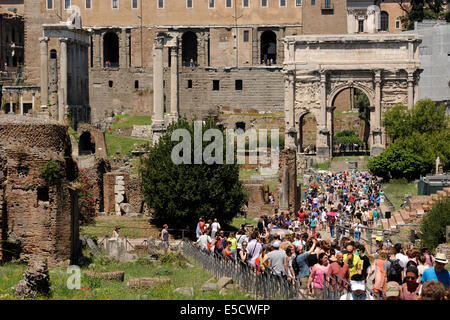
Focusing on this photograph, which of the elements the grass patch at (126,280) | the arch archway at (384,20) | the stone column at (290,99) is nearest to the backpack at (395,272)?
the grass patch at (126,280)

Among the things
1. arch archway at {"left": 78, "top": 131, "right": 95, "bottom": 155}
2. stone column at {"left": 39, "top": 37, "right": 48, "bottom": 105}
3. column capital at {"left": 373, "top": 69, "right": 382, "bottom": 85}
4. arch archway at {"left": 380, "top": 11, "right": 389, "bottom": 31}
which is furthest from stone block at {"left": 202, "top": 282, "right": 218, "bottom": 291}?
arch archway at {"left": 380, "top": 11, "right": 389, "bottom": 31}

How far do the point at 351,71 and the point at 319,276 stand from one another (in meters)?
52.1

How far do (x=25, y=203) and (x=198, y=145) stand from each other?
13367mm

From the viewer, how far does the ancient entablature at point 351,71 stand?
6800 cm

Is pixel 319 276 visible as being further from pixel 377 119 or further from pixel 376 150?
pixel 377 119

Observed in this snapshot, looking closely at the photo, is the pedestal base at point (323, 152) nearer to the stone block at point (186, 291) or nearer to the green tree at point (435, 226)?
the green tree at point (435, 226)

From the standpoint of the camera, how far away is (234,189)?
36875 mm

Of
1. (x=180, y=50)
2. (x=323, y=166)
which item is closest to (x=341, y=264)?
(x=323, y=166)

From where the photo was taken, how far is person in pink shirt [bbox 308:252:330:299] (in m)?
17.5

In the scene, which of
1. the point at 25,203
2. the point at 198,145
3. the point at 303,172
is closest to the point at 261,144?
the point at 303,172

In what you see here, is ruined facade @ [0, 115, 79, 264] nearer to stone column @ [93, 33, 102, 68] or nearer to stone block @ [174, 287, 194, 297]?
stone block @ [174, 287, 194, 297]

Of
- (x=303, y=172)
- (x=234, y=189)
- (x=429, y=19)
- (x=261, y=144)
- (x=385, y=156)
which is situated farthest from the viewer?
(x=429, y=19)

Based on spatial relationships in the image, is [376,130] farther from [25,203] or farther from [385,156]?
[25,203]

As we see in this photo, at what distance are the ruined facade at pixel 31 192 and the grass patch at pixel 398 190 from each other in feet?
74.1
